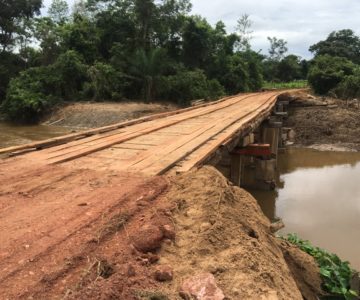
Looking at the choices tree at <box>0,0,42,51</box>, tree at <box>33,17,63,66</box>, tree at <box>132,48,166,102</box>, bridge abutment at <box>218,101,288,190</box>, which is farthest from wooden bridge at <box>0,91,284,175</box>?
tree at <box>0,0,42,51</box>

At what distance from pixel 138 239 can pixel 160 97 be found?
2548 centimetres

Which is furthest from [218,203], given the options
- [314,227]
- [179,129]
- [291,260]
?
[314,227]

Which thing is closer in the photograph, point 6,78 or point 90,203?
point 90,203

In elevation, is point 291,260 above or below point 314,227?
above

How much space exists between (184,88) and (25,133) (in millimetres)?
10069

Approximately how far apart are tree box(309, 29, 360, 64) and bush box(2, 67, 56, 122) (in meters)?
33.1

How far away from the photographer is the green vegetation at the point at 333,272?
4.20 m

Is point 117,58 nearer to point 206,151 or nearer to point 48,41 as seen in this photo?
point 48,41

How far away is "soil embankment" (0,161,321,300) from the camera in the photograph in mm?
2643

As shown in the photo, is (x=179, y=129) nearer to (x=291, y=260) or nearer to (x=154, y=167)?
(x=154, y=167)

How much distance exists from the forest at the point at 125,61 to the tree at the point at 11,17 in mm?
75

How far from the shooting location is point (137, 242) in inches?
124

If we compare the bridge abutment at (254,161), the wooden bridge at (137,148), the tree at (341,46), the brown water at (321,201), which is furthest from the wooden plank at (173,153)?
the tree at (341,46)

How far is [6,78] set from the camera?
3139 cm
